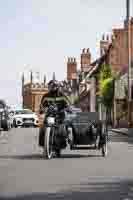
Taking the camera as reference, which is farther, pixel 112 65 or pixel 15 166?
pixel 112 65

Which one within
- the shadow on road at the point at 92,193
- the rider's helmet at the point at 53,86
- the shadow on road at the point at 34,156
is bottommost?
the shadow on road at the point at 92,193

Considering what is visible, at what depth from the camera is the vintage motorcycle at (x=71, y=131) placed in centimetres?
1703

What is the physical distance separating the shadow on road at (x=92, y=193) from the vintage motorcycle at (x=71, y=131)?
5.10 metres

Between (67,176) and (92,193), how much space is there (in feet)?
7.56

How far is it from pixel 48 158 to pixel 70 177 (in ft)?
14.0

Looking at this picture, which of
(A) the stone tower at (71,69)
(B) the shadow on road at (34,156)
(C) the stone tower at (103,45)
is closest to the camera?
(B) the shadow on road at (34,156)

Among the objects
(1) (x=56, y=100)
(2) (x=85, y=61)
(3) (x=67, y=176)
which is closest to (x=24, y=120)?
(1) (x=56, y=100)

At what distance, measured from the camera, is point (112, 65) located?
72438mm

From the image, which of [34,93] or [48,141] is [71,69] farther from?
[48,141]

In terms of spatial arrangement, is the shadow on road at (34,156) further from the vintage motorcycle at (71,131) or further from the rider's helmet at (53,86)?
the rider's helmet at (53,86)

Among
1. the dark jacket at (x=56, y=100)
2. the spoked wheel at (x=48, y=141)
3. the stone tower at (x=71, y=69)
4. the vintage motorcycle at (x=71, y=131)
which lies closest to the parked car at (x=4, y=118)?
the vintage motorcycle at (x=71, y=131)

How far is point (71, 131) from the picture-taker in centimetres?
1762

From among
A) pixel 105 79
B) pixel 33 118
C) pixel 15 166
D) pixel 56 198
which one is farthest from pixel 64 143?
pixel 105 79

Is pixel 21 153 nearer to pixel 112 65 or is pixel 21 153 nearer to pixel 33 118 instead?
pixel 33 118
